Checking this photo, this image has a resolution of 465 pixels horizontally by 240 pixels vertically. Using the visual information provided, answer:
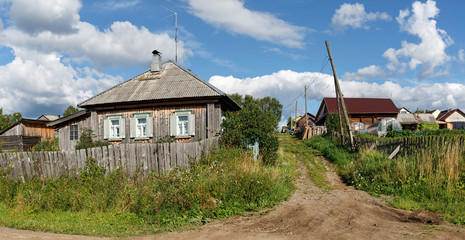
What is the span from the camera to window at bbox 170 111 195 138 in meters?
16.0

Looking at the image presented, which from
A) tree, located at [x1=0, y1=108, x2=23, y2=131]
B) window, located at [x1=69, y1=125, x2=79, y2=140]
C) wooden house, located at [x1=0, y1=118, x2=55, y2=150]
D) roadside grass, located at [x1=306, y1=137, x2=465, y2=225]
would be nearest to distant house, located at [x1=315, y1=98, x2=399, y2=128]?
roadside grass, located at [x1=306, y1=137, x2=465, y2=225]

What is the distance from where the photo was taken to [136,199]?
7719 mm

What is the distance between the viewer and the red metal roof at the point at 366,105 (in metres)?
39.4

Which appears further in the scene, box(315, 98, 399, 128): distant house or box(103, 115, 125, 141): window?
box(315, 98, 399, 128): distant house

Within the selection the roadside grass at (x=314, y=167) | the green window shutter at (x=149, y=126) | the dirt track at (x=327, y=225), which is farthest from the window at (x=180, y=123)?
the dirt track at (x=327, y=225)

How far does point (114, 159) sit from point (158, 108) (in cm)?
721

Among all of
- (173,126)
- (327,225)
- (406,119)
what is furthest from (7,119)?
(406,119)

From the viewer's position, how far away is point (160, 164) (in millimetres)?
9867

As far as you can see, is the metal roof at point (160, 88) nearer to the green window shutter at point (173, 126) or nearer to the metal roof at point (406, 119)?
the green window shutter at point (173, 126)

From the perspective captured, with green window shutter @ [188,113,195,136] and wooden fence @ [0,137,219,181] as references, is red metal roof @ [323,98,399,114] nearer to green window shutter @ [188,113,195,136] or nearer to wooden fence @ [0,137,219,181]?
green window shutter @ [188,113,195,136]

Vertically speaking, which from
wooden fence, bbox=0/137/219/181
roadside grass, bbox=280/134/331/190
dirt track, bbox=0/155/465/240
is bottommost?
roadside grass, bbox=280/134/331/190

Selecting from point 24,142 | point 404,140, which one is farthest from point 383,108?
point 24,142

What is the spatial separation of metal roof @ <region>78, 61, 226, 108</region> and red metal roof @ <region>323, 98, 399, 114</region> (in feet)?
88.1

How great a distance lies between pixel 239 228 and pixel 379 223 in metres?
3.03
